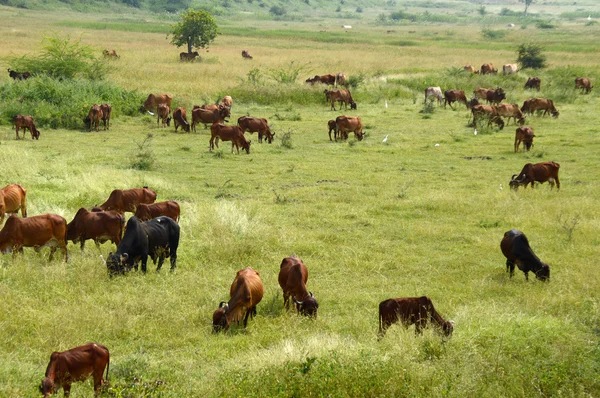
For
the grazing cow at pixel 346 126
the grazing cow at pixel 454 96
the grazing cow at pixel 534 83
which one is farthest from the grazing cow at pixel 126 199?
the grazing cow at pixel 534 83

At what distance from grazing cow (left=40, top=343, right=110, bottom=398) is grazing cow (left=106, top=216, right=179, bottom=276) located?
3475 mm

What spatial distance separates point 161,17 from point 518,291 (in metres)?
104

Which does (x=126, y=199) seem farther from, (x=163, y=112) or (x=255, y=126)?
(x=163, y=112)

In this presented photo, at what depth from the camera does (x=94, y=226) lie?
1067 cm

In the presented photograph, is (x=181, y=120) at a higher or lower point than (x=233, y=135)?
lower

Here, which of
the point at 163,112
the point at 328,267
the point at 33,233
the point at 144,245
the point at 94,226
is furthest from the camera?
the point at 163,112

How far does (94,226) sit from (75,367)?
4.81m

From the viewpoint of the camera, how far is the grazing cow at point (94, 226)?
418 inches

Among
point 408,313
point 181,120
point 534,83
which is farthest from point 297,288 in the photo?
point 534,83

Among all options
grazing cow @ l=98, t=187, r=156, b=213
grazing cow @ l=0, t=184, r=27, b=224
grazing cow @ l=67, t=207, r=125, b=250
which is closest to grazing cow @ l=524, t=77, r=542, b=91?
grazing cow @ l=98, t=187, r=156, b=213

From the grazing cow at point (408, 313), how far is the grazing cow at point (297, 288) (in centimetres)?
106

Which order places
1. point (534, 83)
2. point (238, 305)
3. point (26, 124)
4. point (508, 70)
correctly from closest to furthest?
point (238, 305)
point (26, 124)
point (534, 83)
point (508, 70)

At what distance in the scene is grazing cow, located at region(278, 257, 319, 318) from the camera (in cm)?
852

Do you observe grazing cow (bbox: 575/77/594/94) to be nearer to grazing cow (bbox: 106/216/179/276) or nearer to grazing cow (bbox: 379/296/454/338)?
grazing cow (bbox: 106/216/179/276)
